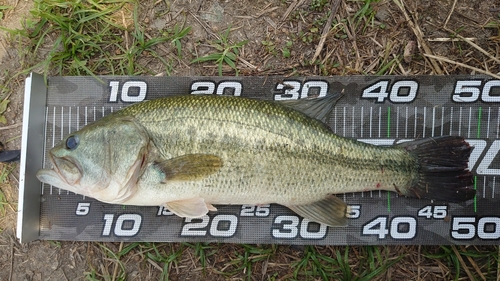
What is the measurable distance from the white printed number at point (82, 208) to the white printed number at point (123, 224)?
7.2 inches

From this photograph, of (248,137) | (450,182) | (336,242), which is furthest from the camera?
(336,242)

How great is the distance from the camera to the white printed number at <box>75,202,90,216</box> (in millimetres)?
3551

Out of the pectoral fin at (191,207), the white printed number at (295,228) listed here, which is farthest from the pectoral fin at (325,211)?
the pectoral fin at (191,207)

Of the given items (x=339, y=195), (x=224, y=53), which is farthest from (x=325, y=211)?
(x=224, y=53)

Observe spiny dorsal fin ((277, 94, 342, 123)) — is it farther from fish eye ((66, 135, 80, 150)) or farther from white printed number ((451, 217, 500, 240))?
fish eye ((66, 135, 80, 150))

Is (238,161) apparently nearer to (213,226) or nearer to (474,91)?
(213,226)

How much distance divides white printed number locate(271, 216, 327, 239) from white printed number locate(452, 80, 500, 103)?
170 cm

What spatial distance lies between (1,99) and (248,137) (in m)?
2.54

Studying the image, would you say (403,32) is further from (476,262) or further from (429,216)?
(476,262)

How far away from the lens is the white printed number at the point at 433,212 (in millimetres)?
3434

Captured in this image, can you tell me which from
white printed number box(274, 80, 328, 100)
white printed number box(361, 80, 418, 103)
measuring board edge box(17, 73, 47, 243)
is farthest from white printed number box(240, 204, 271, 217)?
measuring board edge box(17, 73, 47, 243)

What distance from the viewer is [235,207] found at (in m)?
3.51

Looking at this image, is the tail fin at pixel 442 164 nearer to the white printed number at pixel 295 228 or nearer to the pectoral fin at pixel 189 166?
the white printed number at pixel 295 228

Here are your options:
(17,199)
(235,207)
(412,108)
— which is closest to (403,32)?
(412,108)
